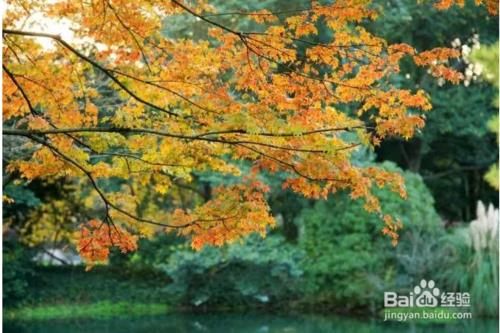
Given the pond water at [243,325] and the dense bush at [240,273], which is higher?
the dense bush at [240,273]

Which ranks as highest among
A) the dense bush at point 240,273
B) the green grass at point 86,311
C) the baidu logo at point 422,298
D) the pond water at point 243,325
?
the dense bush at point 240,273

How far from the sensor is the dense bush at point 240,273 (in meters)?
11.3

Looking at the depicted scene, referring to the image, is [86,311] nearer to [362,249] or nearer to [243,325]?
[243,325]

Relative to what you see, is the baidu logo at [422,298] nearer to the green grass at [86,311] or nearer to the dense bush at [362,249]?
the dense bush at [362,249]

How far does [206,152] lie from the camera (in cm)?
391

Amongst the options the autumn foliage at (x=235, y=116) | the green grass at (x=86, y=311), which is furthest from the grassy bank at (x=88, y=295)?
the autumn foliage at (x=235, y=116)

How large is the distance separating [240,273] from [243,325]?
48.0 inches

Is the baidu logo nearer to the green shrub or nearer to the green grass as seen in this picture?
the green grass

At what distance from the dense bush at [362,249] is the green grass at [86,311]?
2.61m

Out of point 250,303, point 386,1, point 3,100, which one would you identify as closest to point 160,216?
point 250,303

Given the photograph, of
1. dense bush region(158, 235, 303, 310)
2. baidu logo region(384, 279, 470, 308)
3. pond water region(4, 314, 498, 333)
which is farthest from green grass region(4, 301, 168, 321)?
baidu logo region(384, 279, 470, 308)

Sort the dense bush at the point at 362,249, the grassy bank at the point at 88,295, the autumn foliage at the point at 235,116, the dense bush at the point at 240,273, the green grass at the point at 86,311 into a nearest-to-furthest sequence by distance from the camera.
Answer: the autumn foliage at the point at 235,116
the dense bush at the point at 362,249
the dense bush at the point at 240,273
the green grass at the point at 86,311
the grassy bank at the point at 88,295

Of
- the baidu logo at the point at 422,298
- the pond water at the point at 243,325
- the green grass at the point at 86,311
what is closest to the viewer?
the pond water at the point at 243,325

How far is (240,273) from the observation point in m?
11.5
